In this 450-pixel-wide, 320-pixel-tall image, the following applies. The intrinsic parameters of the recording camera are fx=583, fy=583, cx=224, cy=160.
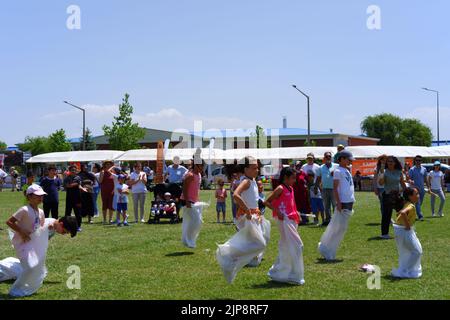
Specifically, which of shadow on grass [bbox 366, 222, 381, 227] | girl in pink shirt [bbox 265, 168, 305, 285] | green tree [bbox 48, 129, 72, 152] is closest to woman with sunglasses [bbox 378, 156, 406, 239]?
shadow on grass [bbox 366, 222, 381, 227]

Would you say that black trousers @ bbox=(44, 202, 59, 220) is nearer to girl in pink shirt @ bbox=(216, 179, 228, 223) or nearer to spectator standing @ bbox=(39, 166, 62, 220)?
spectator standing @ bbox=(39, 166, 62, 220)

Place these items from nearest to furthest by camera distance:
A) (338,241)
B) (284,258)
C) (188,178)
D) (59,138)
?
1. (284,258)
2. (338,241)
3. (188,178)
4. (59,138)

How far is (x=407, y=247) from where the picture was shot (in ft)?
28.6

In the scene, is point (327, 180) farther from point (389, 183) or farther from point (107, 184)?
point (107, 184)

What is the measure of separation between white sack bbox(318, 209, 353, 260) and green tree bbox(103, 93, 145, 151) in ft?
175

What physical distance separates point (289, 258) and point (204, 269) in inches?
70.2

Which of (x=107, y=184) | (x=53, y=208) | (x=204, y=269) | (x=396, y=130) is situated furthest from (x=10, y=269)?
(x=396, y=130)

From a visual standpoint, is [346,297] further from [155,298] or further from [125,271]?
[125,271]

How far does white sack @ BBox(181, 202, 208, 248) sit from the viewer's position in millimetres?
11688

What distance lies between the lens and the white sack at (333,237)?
10242 millimetres

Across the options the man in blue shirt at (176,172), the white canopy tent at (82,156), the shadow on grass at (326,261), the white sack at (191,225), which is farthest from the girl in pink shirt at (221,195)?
the white canopy tent at (82,156)

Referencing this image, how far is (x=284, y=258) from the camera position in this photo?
27.2 ft
